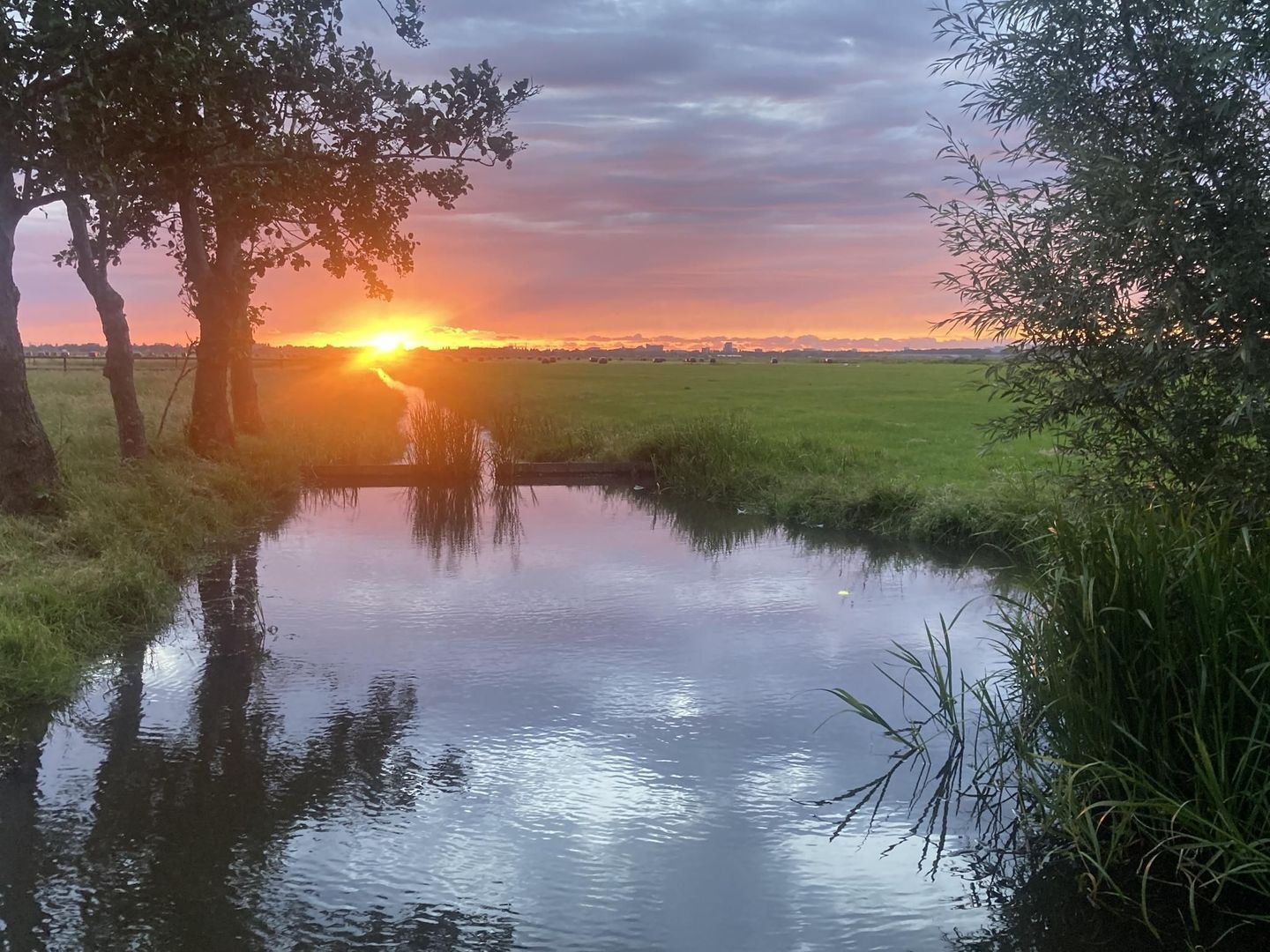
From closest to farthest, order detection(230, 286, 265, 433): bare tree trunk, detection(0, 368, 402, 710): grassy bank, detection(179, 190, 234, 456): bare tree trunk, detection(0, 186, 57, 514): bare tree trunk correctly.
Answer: detection(0, 368, 402, 710): grassy bank, detection(0, 186, 57, 514): bare tree trunk, detection(179, 190, 234, 456): bare tree trunk, detection(230, 286, 265, 433): bare tree trunk

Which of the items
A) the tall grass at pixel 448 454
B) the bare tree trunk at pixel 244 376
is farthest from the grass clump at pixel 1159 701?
the bare tree trunk at pixel 244 376

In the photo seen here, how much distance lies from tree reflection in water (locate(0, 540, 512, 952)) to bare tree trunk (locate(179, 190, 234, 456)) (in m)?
11.0

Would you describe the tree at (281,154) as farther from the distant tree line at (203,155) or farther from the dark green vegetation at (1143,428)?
the dark green vegetation at (1143,428)

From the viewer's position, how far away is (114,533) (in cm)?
1005

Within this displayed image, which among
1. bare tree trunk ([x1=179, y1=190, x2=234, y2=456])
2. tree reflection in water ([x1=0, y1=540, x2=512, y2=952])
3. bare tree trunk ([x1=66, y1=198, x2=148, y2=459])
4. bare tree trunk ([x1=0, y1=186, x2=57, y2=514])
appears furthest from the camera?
bare tree trunk ([x1=179, y1=190, x2=234, y2=456])

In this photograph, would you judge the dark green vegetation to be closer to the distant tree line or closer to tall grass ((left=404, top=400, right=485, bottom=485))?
the distant tree line

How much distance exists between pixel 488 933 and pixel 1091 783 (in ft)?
9.76

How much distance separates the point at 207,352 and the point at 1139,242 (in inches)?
652

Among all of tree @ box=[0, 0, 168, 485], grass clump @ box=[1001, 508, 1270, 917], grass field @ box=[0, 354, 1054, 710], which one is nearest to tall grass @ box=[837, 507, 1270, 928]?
grass clump @ box=[1001, 508, 1270, 917]

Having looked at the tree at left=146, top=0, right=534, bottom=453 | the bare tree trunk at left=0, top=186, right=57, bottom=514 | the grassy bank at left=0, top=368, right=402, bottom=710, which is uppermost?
the tree at left=146, top=0, right=534, bottom=453

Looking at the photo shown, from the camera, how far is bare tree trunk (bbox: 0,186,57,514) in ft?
33.9

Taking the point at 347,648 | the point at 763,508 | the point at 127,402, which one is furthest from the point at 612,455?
the point at 347,648

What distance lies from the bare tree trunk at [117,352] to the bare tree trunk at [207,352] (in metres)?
2.60

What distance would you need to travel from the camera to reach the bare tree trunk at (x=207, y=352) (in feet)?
57.9
